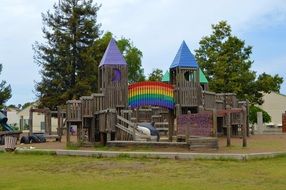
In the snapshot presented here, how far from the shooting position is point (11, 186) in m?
12.7

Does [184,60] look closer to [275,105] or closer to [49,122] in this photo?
[49,122]

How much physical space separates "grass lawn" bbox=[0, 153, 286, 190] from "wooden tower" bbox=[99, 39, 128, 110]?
7.46m

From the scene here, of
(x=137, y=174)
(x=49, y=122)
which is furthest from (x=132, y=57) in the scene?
(x=137, y=174)

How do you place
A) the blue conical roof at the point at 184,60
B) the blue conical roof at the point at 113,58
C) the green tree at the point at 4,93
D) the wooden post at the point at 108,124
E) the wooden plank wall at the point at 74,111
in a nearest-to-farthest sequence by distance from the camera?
the wooden post at the point at 108,124 → the wooden plank wall at the point at 74,111 → the blue conical roof at the point at 113,58 → the blue conical roof at the point at 184,60 → the green tree at the point at 4,93

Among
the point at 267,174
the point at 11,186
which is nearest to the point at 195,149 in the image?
the point at 267,174

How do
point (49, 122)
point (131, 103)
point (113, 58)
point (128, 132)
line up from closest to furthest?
1. point (128, 132)
2. point (131, 103)
3. point (113, 58)
4. point (49, 122)

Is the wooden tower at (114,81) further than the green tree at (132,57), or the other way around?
the green tree at (132,57)

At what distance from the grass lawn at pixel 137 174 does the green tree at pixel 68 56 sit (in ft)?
100

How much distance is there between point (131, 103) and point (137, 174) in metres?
13.5

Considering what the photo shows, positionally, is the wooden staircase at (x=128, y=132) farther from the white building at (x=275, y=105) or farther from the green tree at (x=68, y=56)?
the white building at (x=275, y=105)

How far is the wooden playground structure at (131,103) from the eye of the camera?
26036 millimetres

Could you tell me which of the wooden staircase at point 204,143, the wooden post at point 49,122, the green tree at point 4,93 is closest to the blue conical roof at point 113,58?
the wooden staircase at point 204,143

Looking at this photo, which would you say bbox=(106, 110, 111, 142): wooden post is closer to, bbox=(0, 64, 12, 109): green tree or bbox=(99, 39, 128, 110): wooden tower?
bbox=(99, 39, 128, 110): wooden tower

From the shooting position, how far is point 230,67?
1847 inches
